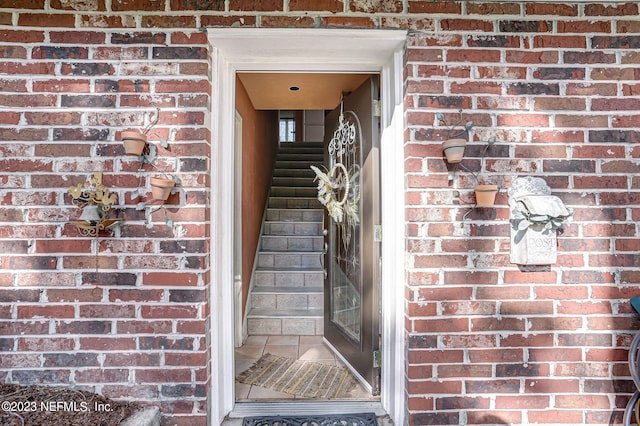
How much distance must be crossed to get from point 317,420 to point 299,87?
214 centimetres

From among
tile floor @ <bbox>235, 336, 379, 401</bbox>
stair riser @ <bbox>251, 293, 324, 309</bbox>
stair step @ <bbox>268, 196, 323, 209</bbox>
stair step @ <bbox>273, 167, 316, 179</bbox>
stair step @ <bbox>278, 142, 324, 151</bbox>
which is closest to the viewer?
tile floor @ <bbox>235, 336, 379, 401</bbox>

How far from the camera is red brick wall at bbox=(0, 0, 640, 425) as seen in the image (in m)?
1.51

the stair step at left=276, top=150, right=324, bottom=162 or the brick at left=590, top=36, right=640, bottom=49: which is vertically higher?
the stair step at left=276, top=150, right=324, bottom=162

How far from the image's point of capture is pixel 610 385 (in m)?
1.54

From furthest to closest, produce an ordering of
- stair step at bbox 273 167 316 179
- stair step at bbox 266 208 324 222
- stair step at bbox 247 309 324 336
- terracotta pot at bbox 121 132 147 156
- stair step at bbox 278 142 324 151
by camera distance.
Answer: stair step at bbox 278 142 324 151
stair step at bbox 273 167 316 179
stair step at bbox 266 208 324 222
stair step at bbox 247 309 324 336
terracotta pot at bbox 121 132 147 156

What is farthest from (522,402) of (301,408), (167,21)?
(167,21)

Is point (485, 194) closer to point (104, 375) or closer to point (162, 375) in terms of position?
point (162, 375)

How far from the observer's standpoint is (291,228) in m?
4.16

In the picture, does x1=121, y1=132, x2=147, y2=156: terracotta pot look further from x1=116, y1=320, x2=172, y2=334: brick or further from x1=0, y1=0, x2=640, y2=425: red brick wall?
x1=116, y1=320, x2=172, y2=334: brick

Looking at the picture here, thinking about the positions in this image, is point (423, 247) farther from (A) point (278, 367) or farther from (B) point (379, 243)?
(A) point (278, 367)

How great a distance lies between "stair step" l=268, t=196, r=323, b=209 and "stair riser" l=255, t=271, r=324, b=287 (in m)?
1.37

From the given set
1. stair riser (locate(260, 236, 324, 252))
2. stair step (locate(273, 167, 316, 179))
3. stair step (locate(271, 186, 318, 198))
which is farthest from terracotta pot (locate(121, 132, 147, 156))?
stair step (locate(273, 167, 316, 179))

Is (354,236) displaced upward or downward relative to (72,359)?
upward

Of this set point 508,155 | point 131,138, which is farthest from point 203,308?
point 508,155
